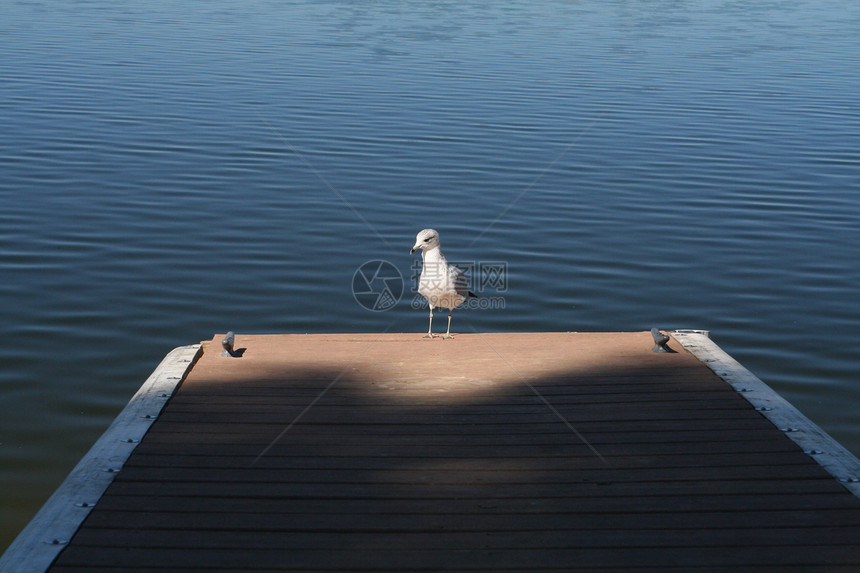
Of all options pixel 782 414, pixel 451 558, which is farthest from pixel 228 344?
pixel 782 414

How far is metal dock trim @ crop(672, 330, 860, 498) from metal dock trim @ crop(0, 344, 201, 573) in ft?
13.0

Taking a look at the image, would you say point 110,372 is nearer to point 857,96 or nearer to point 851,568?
point 851,568

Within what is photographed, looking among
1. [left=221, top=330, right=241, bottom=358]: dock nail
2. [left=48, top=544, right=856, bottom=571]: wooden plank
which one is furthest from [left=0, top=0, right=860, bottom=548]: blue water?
[left=48, top=544, right=856, bottom=571]: wooden plank

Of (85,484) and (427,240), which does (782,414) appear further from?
(85,484)

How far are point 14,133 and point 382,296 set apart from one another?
30.8 feet

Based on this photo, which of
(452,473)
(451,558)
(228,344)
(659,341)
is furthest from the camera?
(659,341)

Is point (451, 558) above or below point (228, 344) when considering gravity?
below

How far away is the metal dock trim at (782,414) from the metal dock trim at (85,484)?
156 inches

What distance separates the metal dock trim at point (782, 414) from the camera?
5605 mm

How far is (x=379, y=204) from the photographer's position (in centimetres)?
1412

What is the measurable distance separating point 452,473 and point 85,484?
1.97 meters

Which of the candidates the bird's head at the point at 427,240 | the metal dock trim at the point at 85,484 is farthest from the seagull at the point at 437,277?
the metal dock trim at the point at 85,484

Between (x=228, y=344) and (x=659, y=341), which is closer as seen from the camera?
(x=228, y=344)

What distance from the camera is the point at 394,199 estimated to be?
1435 centimetres
